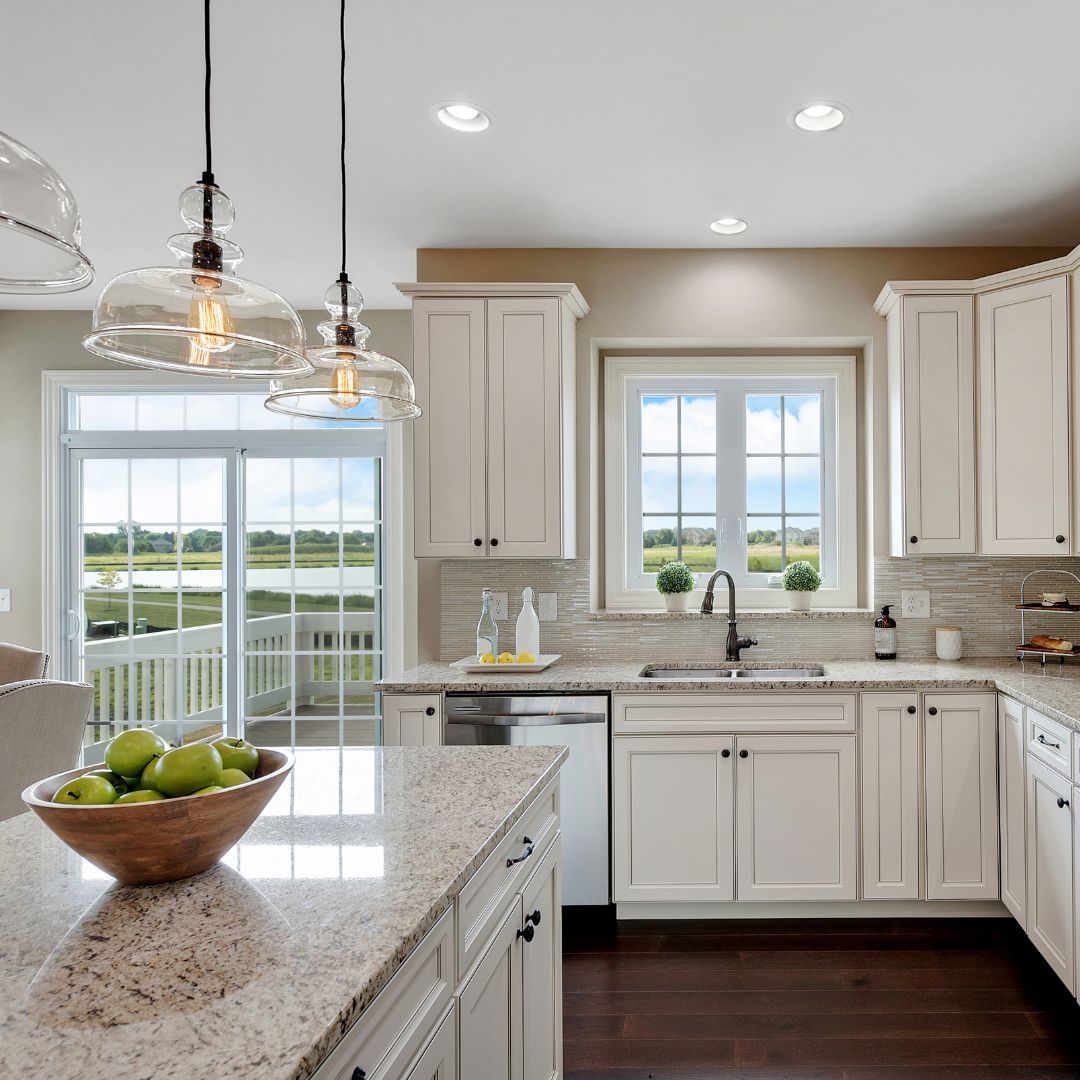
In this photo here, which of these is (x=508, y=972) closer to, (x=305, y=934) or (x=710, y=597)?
(x=305, y=934)

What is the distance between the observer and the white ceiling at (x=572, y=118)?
79.6 inches

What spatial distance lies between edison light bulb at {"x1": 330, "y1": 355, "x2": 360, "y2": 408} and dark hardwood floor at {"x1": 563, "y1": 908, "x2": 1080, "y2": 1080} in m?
1.83

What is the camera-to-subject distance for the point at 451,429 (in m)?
3.30

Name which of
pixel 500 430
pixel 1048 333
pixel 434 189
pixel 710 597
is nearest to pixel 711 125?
pixel 434 189

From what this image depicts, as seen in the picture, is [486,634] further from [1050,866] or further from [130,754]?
[130,754]

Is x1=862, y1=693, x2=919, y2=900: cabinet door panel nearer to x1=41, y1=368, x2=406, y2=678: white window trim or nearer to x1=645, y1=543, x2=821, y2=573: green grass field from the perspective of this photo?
x1=645, y1=543, x2=821, y2=573: green grass field

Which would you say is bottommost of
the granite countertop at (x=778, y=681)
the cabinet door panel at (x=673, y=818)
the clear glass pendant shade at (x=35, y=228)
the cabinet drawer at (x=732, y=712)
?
the cabinet door panel at (x=673, y=818)

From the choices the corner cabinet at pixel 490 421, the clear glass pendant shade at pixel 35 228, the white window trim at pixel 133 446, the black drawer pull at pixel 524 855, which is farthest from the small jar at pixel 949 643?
the clear glass pendant shade at pixel 35 228

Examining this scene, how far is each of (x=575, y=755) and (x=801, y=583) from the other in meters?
1.31

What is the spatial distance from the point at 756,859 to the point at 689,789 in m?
0.35

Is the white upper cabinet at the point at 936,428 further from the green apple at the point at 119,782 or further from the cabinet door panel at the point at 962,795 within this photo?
the green apple at the point at 119,782

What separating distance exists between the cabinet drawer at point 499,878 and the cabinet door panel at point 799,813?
139 centimetres

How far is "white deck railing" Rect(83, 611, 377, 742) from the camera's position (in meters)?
4.38

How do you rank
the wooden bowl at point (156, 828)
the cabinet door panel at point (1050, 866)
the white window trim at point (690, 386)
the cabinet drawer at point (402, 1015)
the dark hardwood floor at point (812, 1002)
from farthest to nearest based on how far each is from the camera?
the white window trim at point (690, 386) → the cabinet door panel at point (1050, 866) → the dark hardwood floor at point (812, 1002) → the wooden bowl at point (156, 828) → the cabinet drawer at point (402, 1015)
